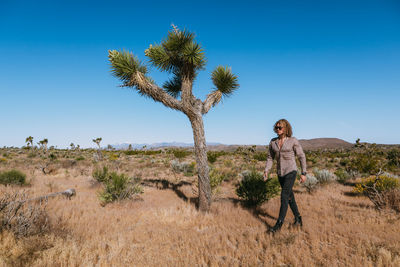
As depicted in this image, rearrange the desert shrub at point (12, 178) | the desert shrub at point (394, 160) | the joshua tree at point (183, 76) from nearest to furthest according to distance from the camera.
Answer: the joshua tree at point (183, 76)
the desert shrub at point (12, 178)
the desert shrub at point (394, 160)

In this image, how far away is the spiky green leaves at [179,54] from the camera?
16.9 ft

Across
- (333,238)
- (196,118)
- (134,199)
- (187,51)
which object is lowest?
(134,199)

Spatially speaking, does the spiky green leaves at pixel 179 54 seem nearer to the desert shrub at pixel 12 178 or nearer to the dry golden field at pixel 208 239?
the dry golden field at pixel 208 239

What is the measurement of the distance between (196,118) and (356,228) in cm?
408

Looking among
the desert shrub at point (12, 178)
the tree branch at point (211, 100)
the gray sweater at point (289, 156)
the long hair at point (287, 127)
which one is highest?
the tree branch at point (211, 100)

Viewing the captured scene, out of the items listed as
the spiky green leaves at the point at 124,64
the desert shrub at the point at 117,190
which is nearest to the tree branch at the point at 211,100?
the spiky green leaves at the point at 124,64

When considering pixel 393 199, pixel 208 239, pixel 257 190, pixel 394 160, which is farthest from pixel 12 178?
pixel 394 160

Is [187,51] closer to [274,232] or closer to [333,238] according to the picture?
[274,232]

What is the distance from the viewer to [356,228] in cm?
346

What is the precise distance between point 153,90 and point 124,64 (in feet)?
3.52

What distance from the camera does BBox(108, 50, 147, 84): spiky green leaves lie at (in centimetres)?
539

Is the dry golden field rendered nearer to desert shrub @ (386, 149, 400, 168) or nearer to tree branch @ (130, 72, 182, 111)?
tree branch @ (130, 72, 182, 111)

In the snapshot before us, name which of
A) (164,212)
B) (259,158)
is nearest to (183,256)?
(164,212)

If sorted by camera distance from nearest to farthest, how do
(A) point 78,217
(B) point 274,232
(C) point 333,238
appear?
(C) point 333,238
(B) point 274,232
(A) point 78,217
